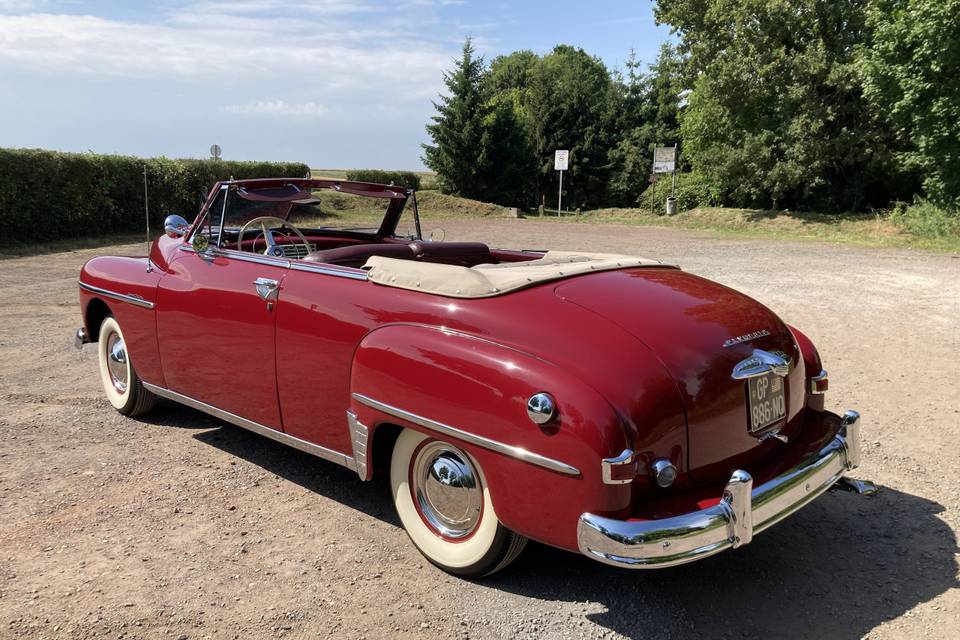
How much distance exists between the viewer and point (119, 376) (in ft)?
16.4

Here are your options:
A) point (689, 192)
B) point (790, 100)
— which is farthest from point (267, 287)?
point (689, 192)

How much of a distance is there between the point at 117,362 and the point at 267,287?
79.1 inches

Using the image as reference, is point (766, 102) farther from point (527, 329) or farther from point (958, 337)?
point (527, 329)

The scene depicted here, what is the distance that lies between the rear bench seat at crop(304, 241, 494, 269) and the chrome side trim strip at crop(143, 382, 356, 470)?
894 millimetres

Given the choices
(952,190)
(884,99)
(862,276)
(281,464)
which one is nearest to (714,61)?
(884,99)

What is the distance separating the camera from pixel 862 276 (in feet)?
39.5

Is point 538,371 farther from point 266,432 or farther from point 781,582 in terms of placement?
point 266,432

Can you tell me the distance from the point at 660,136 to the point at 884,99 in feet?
63.1

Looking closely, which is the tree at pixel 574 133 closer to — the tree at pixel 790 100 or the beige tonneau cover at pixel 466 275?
the tree at pixel 790 100

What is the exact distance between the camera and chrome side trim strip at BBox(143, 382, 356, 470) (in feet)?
11.0

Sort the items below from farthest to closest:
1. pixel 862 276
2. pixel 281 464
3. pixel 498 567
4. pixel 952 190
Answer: pixel 952 190
pixel 862 276
pixel 281 464
pixel 498 567

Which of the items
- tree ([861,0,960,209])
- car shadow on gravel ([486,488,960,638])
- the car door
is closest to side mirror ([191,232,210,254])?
the car door

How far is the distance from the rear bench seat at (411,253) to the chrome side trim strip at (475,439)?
969 mm

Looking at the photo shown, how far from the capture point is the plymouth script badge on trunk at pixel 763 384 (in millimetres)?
2857
